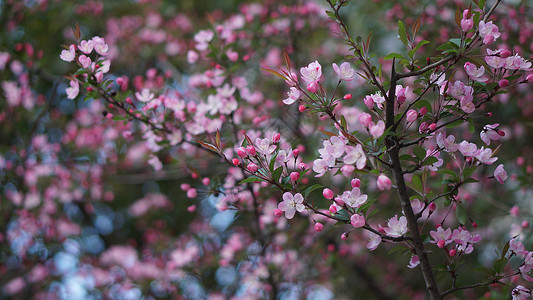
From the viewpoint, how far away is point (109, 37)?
11.8 ft

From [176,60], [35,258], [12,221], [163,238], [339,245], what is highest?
[176,60]

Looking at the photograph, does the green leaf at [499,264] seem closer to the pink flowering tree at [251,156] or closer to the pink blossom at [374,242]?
the pink flowering tree at [251,156]

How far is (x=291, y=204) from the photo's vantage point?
1.01 metres

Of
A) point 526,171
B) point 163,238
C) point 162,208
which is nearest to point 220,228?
point 163,238

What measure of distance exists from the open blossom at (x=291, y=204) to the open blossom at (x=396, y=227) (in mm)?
221

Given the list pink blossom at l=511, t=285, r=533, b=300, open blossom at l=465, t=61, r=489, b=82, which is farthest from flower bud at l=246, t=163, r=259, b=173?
pink blossom at l=511, t=285, r=533, b=300

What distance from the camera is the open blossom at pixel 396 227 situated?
1002mm

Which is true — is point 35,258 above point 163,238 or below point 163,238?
above

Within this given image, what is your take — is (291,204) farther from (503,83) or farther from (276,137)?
(503,83)

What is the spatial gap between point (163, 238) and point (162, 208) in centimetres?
57

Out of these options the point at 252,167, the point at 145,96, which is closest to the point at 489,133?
the point at 252,167

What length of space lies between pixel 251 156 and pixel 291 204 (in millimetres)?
214

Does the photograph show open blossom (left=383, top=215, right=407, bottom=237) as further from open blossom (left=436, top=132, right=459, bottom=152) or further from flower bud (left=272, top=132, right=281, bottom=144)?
flower bud (left=272, top=132, right=281, bottom=144)

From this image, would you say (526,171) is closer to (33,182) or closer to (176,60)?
(176,60)
